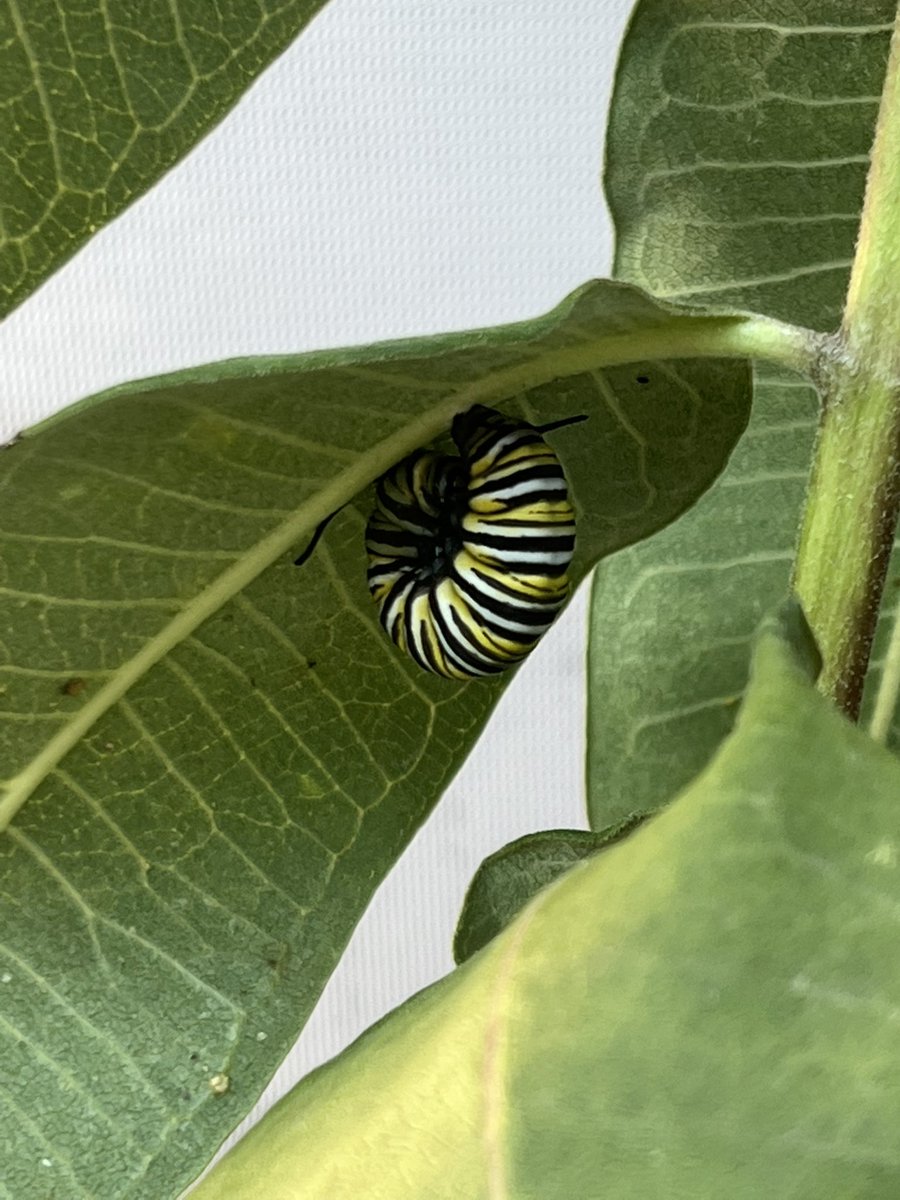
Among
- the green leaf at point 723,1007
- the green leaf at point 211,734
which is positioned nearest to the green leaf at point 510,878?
the green leaf at point 211,734

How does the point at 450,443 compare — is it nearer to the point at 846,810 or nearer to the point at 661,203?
the point at 661,203

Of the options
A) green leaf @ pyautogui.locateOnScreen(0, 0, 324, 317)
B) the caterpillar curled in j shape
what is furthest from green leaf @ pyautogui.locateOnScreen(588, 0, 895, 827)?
green leaf @ pyautogui.locateOnScreen(0, 0, 324, 317)

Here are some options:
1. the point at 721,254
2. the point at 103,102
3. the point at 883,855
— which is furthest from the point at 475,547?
the point at 883,855

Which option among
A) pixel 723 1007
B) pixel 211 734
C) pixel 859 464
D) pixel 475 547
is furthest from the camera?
pixel 475 547

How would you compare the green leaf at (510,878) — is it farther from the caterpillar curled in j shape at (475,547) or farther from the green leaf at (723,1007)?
the green leaf at (723,1007)

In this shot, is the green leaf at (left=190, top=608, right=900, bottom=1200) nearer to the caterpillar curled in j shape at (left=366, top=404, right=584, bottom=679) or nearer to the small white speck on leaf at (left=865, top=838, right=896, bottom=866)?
the small white speck on leaf at (left=865, top=838, right=896, bottom=866)

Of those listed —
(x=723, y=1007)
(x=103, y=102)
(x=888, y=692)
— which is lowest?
(x=888, y=692)

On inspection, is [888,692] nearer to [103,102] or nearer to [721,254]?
[721,254]

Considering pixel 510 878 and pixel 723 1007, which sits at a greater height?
pixel 723 1007
